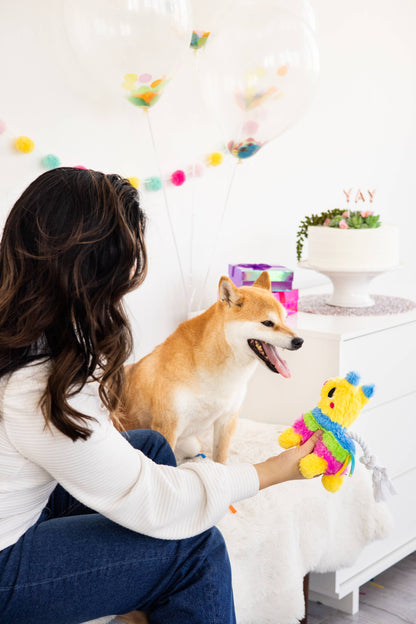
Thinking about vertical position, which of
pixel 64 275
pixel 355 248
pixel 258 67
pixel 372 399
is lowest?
pixel 372 399

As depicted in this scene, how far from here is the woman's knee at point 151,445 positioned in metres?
1.12

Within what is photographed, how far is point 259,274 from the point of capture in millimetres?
1641

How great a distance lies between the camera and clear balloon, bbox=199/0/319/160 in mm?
1427

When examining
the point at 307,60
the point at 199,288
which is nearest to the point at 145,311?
the point at 199,288

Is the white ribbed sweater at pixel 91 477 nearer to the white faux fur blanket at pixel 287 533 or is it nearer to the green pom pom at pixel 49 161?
the white faux fur blanket at pixel 287 533

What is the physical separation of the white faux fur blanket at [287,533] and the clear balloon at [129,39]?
A: 84cm

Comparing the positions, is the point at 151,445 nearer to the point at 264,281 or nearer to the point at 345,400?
the point at 345,400

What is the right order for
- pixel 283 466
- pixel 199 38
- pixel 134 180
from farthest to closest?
pixel 134 180 < pixel 199 38 < pixel 283 466

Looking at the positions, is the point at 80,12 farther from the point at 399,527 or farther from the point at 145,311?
the point at 399,527

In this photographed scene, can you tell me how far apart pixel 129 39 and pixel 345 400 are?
77cm

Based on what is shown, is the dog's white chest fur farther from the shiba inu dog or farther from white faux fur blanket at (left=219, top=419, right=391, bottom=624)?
white faux fur blanket at (left=219, top=419, right=391, bottom=624)

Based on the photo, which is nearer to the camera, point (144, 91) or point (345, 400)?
point (345, 400)

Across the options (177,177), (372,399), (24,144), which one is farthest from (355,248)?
(24,144)

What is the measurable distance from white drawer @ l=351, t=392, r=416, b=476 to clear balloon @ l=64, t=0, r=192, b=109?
3.00 feet
